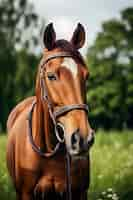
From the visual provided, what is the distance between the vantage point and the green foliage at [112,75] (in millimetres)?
56875

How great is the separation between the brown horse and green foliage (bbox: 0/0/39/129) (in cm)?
4099

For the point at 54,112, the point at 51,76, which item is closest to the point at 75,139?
the point at 54,112

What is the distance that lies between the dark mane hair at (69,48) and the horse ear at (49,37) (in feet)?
0.20

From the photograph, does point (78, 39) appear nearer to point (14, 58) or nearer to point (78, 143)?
point (78, 143)

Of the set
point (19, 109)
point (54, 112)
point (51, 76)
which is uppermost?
point (51, 76)

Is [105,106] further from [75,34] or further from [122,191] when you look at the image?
[75,34]

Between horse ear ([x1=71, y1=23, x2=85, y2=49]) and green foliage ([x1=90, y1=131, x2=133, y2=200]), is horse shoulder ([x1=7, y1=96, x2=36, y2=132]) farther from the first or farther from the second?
horse ear ([x1=71, y1=23, x2=85, y2=49])

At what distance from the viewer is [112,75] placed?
5962 centimetres

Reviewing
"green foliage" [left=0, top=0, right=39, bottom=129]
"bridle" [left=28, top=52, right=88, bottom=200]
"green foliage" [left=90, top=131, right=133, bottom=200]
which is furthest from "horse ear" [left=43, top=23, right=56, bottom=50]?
"green foliage" [left=0, top=0, right=39, bottom=129]

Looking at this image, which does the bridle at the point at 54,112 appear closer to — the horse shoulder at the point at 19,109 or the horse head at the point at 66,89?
the horse head at the point at 66,89

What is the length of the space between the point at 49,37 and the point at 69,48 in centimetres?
22

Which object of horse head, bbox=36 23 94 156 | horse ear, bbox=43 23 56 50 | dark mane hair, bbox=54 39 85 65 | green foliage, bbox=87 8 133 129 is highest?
horse ear, bbox=43 23 56 50

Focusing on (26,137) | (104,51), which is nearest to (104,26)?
(104,51)

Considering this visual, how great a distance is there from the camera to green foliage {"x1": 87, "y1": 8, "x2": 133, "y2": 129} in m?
56.9
